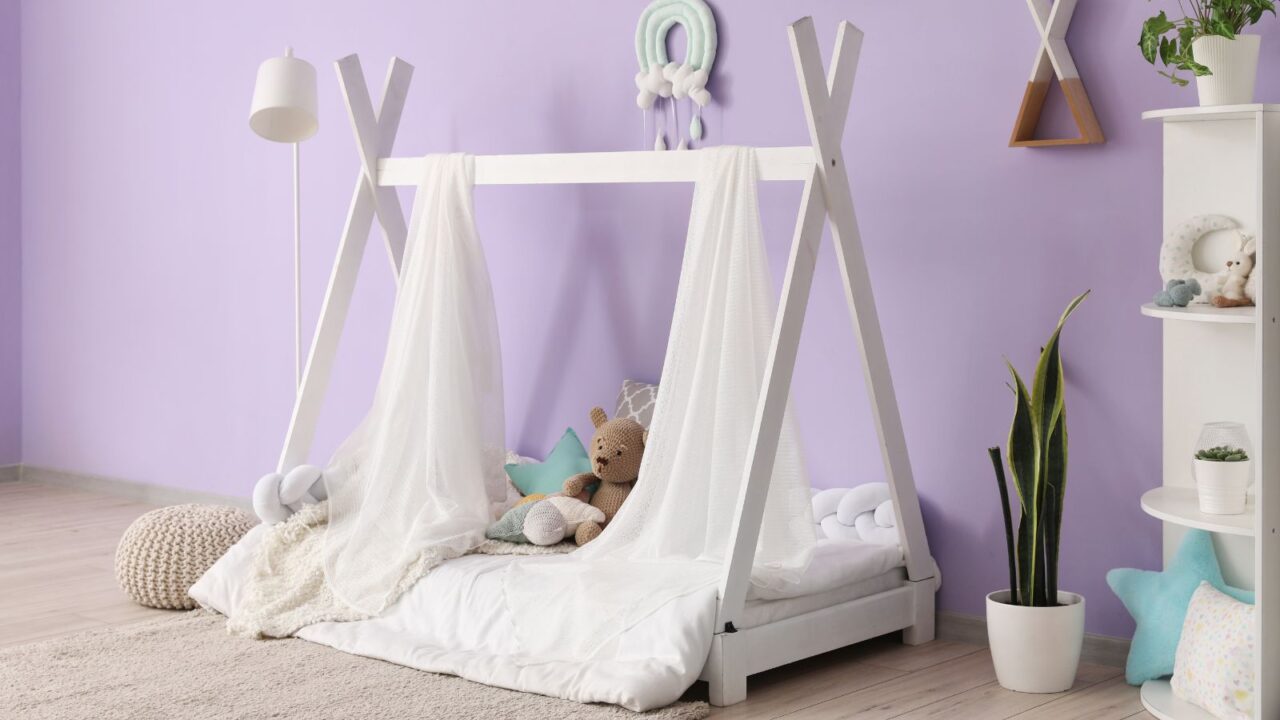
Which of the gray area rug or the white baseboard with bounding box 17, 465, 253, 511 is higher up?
the white baseboard with bounding box 17, 465, 253, 511

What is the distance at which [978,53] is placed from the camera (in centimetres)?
312

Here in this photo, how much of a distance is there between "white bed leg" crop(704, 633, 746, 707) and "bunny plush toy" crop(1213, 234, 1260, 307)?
3.64 ft

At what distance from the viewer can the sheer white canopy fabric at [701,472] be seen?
2.87 meters

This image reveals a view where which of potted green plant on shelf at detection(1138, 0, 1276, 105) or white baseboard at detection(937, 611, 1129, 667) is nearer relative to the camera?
potted green plant on shelf at detection(1138, 0, 1276, 105)

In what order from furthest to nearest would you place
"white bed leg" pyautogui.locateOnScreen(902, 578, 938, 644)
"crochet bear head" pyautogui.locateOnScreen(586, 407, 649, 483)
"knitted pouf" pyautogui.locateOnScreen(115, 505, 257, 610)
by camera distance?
"knitted pouf" pyautogui.locateOnScreen(115, 505, 257, 610), "crochet bear head" pyautogui.locateOnScreen(586, 407, 649, 483), "white bed leg" pyautogui.locateOnScreen(902, 578, 938, 644)

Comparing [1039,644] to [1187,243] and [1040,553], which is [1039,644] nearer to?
[1040,553]

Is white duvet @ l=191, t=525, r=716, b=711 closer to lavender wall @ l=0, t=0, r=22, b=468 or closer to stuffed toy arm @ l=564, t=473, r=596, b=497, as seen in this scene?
stuffed toy arm @ l=564, t=473, r=596, b=497

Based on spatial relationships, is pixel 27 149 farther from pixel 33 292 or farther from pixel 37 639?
pixel 37 639

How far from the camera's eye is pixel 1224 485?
256 centimetres

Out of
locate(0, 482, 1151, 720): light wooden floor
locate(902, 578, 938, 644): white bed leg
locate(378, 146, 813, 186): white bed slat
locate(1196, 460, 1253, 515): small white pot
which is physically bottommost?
locate(0, 482, 1151, 720): light wooden floor

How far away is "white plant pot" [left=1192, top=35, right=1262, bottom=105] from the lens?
2.58 m

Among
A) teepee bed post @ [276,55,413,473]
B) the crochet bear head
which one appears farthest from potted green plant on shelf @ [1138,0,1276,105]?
teepee bed post @ [276,55,413,473]

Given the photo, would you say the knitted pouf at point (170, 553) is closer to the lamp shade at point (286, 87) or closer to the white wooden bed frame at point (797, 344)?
the white wooden bed frame at point (797, 344)

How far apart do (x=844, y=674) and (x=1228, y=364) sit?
0.99 meters
